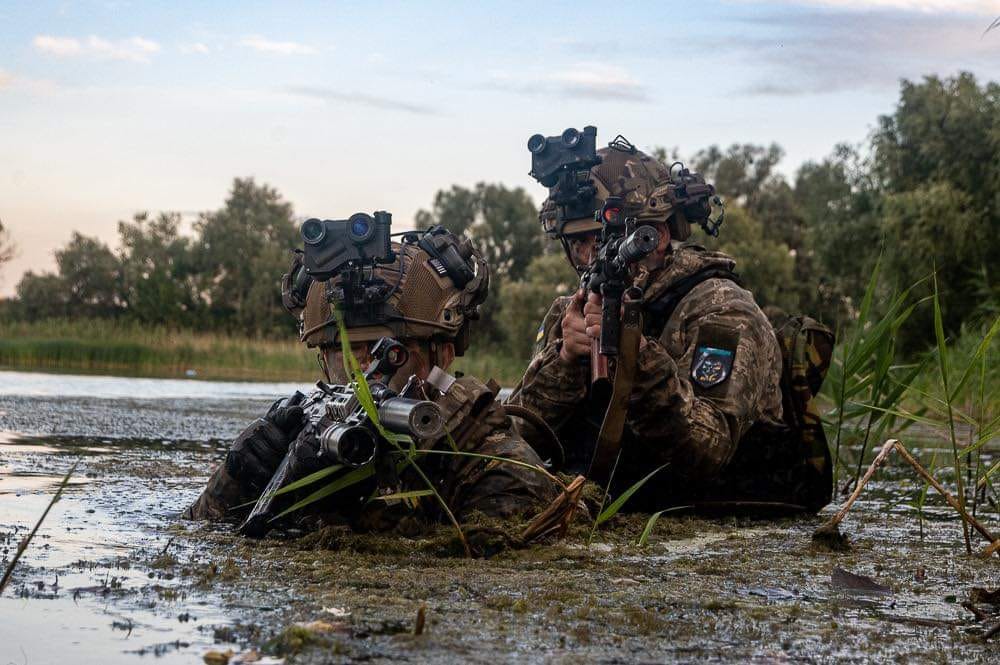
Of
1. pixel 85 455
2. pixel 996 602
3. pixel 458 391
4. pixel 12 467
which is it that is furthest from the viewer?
pixel 85 455

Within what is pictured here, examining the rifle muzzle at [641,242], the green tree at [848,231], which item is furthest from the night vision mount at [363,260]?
the green tree at [848,231]

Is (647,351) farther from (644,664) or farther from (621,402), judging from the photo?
(644,664)

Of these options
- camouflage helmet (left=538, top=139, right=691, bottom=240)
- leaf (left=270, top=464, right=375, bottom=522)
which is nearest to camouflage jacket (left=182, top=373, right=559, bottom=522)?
leaf (left=270, top=464, right=375, bottom=522)

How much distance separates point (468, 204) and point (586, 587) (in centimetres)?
7327

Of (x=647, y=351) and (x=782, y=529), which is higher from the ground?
(x=647, y=351)

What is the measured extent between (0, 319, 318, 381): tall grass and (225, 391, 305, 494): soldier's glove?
21.4 meters

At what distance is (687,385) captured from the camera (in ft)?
17.1

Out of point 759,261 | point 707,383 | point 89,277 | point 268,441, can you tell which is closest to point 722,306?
point 707,383

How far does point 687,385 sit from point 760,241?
56276mm

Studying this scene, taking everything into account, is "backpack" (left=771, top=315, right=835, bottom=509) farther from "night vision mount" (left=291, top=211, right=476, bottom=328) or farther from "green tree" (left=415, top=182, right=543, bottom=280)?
"green tree" (left=415, top=182, right=543, bottom=280)

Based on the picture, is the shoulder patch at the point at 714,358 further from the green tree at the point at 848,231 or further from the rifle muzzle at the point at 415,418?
the green tree at the point at 848,231

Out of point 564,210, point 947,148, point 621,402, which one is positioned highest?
point 947,148

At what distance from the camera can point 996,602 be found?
358 centimetres

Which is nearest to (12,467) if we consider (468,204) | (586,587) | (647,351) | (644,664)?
(647,351)
